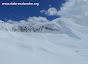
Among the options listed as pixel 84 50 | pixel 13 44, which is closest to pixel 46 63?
pixel 13 44

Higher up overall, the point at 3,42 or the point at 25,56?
the point at 3,42

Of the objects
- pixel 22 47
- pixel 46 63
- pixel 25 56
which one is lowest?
pixel 46 63

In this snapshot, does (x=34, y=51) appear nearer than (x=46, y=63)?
No

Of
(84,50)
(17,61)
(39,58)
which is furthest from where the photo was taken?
(84,50)

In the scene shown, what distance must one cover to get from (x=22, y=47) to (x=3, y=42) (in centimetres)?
81

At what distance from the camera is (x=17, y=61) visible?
3.05m

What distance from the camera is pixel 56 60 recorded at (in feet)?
11.8

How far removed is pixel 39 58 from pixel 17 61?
833 millimetres

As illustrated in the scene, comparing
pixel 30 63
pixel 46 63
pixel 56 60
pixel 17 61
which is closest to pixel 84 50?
pixel 56 60

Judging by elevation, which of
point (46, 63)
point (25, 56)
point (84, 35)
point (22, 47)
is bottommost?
point (46, 63)

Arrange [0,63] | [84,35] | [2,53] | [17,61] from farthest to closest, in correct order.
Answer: [84,35] → [2,53] → [17,61] → [0,63]

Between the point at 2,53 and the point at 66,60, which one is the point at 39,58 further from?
the point at 2,53

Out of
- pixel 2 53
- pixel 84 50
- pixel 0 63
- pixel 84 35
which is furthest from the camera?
pixel 84 35

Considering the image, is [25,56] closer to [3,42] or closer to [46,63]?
[46,63]
